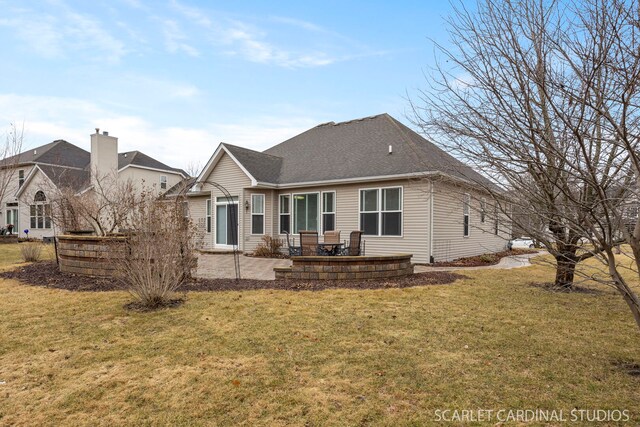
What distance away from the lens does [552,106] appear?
293cm

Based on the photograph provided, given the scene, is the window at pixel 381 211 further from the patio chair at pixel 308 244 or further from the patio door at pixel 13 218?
the patio door at pixel 13 218

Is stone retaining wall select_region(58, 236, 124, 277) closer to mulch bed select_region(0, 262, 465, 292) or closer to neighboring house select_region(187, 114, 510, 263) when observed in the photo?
mulch bed select_region(0, 262, 465, 292)

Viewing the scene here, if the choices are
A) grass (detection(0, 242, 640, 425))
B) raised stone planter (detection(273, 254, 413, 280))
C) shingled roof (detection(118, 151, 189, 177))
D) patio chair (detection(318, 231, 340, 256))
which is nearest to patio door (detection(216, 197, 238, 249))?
patio chair (detection(318, 231, 340, 256))

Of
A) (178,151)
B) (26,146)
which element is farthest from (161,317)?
(178,151)

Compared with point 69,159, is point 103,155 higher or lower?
lower

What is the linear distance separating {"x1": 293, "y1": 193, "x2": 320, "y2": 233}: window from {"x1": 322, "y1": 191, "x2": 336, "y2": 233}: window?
0.38 meters

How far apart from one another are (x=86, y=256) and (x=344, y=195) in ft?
29.5

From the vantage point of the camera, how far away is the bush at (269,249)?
1534 centimetres

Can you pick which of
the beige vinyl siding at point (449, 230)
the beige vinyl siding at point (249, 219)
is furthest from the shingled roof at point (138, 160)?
the beige vinyl siding at point (449, 230)

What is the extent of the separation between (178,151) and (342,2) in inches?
1247

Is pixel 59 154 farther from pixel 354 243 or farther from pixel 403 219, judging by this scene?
pixel 403 219

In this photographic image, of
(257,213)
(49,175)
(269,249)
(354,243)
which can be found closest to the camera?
(354,243)

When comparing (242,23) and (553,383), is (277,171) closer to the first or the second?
(242,23)

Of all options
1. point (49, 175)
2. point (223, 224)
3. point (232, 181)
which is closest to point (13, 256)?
point (223, 224)
